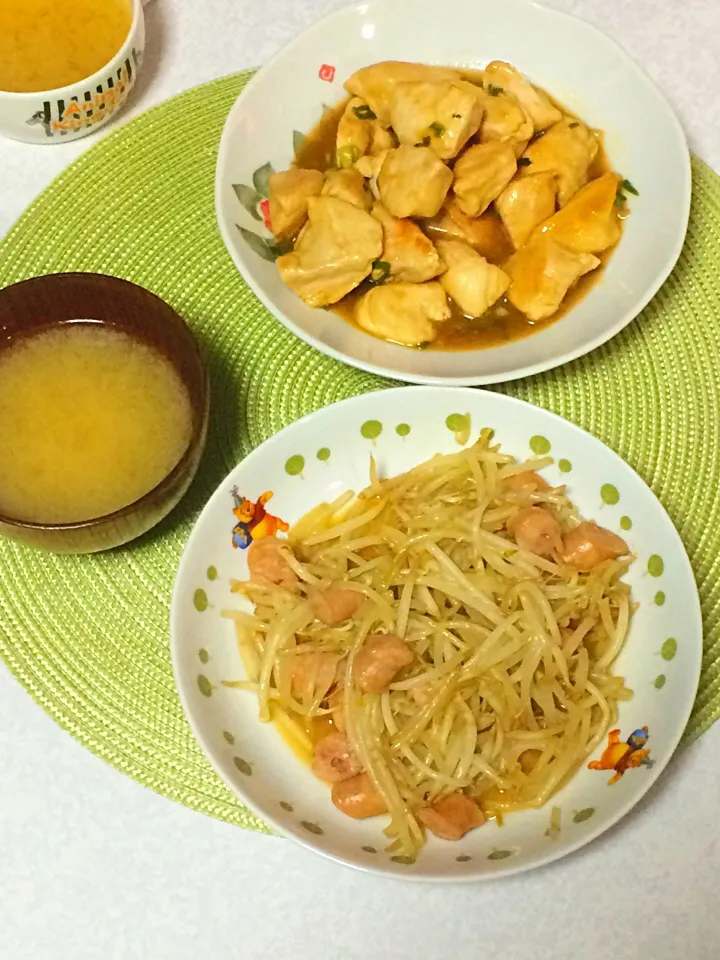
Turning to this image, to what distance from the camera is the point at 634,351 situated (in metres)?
1.84

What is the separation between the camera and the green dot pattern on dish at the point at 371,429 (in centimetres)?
169

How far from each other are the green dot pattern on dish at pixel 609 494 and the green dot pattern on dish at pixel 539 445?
12cm

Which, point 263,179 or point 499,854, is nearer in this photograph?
point 499,854

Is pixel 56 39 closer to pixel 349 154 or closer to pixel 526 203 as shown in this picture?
pixel 349 154

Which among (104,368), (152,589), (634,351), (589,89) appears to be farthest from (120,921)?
(589,89)

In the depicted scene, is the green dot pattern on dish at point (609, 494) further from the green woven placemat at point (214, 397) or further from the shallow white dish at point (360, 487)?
the green woven placemat at point (214, 397)

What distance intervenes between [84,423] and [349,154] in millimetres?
810

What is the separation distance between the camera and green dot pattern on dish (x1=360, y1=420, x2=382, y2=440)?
5.55 ft

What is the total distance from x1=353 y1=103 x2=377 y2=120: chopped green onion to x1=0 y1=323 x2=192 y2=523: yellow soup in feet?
2.44

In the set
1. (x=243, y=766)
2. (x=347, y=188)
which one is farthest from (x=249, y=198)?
(x=243, y=766)

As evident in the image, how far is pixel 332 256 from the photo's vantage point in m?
1.76

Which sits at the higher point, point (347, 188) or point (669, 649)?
point (347, 188)

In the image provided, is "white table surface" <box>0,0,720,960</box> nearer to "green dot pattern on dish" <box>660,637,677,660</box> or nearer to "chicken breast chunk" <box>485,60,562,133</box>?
"green dot pattern on dish" <box>660,637,677,660</box>

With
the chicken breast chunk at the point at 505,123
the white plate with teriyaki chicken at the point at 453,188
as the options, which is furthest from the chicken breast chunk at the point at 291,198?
the chicken breast chunk at the point at 505,123
